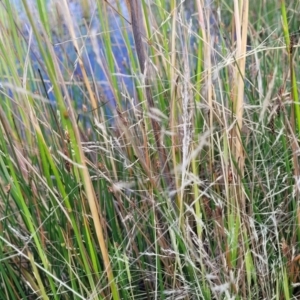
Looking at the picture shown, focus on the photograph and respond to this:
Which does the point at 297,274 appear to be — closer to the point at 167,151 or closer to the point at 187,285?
the point at 187,285

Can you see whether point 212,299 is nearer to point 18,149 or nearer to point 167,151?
point 167,151

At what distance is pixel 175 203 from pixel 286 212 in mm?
187

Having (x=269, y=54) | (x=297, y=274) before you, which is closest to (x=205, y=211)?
(x=297, y=274)

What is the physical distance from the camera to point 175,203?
29.5 inches

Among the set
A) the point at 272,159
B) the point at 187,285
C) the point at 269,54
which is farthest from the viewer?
the point at 269,54

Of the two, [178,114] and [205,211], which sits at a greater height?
[178,114]

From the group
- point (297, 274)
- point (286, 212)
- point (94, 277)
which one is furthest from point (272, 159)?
point (94, 277)

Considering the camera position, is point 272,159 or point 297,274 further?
point 272,159

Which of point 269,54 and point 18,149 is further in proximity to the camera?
point 269,54

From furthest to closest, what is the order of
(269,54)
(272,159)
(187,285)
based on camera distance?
(269,54) < (272,159) < (187,285)

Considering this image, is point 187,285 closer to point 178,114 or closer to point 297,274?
point 297,274

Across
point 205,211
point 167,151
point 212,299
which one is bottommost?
point 212,299

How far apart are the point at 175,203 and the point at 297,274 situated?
21 cm

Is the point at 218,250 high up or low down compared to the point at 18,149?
down
